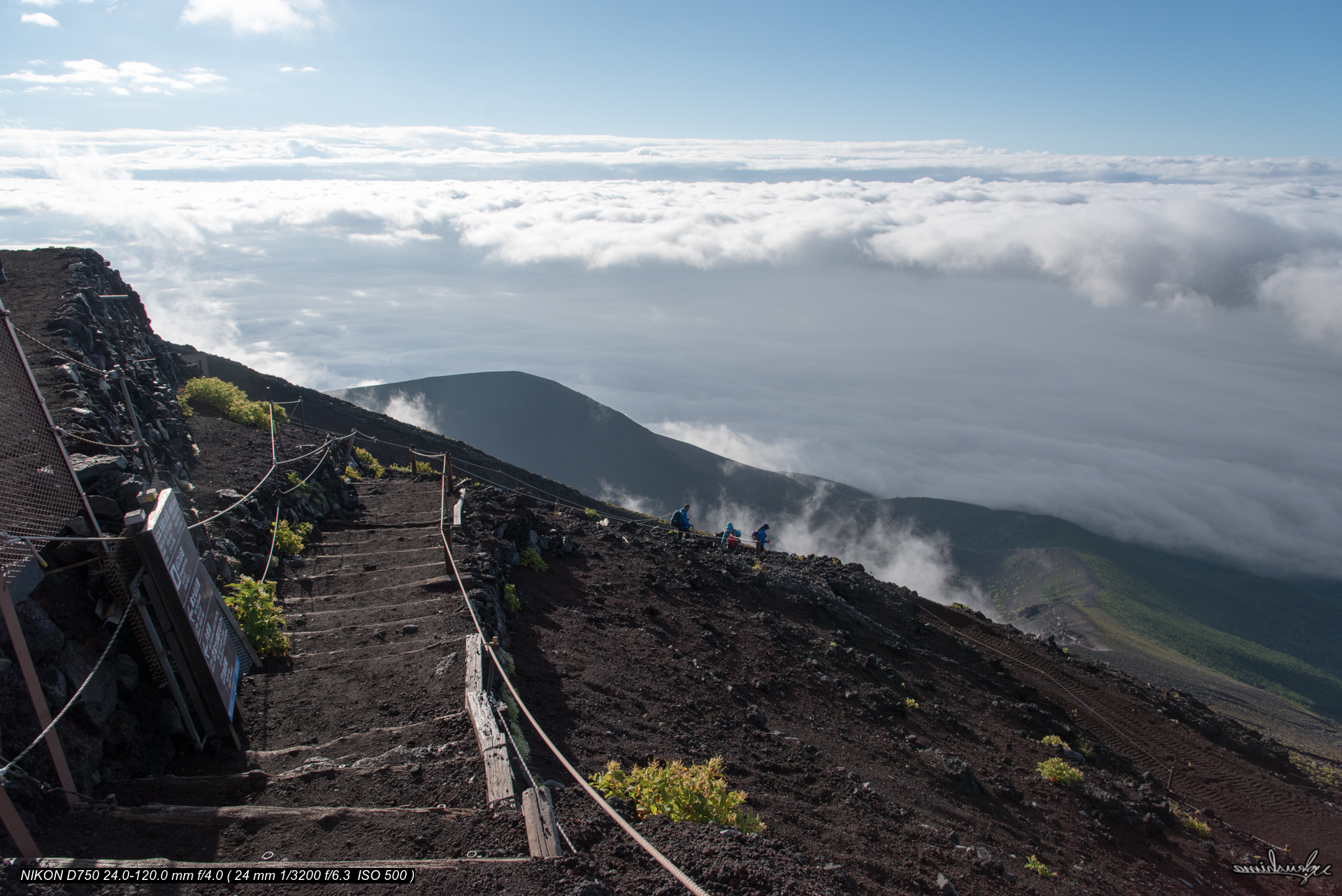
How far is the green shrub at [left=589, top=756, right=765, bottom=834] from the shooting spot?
6.42 meters

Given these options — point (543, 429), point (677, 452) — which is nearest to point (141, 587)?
point (543, 429)

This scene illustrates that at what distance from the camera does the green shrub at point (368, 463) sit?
20.8 metres

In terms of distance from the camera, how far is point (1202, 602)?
125 m

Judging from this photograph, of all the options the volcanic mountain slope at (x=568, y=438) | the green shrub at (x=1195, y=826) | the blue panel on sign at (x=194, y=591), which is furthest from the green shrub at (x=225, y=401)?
the volcanic mountain slope at (x=568, y=438)

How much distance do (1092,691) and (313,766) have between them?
2524 cm

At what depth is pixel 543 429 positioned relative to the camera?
4144 inches

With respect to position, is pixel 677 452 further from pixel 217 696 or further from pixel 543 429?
pixel 217 696

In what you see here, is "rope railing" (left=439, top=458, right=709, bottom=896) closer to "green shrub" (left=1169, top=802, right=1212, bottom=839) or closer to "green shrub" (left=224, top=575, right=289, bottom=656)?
"green shrub" (left=224, top=575, right=289, bottom=656)

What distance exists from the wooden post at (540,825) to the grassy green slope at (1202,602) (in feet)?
348

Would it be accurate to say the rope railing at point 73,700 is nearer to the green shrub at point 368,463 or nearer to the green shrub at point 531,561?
the green shrub at point 531,561

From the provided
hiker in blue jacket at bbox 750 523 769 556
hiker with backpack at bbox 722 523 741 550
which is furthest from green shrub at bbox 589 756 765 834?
hiker with backpack at bbox 722 523 741 550

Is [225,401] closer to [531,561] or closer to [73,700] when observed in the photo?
[531,561]

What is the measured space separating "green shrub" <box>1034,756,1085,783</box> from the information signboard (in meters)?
15.4

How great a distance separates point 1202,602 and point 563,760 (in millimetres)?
154179
